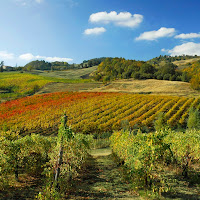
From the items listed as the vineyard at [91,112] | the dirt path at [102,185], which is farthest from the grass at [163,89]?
the dirt path at [102,185]

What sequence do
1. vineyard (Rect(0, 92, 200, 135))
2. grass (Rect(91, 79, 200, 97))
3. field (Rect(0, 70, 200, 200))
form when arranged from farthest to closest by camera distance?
grass (Rect(91, 79, 200, 97))
vineyard (Rect(0, 92, 200, 135))
field (Rect(0, 70, 200, 200))

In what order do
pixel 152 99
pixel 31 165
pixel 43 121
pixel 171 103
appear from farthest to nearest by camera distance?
pixel 152 99 → pixel 171 103 → pixel 43 121 → pixel 31 165

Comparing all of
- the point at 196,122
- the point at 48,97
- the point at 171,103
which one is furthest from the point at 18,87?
the point at 196,122

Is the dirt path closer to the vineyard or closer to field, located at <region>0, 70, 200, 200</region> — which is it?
field, located at <region>0, 70, 200, 200</region>

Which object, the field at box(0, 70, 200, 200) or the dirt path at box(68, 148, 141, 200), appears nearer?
the dirt path at box(68, 148, 141, 200)

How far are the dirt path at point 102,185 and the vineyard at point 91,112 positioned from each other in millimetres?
19348

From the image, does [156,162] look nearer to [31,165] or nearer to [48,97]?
[31,165]

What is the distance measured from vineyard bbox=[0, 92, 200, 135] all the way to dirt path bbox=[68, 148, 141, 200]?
19.3 m

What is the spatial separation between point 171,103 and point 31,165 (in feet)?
143

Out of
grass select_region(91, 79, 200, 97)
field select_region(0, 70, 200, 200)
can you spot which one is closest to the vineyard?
field select_region(0, 70, 200, 200)

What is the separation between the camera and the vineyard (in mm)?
38344

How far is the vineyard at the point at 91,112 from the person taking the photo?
38.3m

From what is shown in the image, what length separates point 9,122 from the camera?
42219 mm

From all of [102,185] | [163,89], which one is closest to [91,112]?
[102,185]
